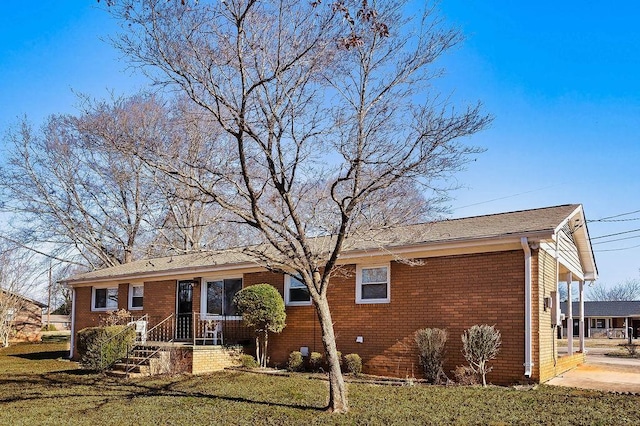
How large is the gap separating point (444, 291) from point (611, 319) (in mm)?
51718

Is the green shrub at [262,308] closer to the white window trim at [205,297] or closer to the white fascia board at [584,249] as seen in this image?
the white window trim at [205,297]

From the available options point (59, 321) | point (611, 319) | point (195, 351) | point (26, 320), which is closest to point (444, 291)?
point (195, 351)

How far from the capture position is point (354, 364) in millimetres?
14070

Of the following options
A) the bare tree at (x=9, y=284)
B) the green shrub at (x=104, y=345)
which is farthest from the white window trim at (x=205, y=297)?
the bare tree at (x=9, y=284)

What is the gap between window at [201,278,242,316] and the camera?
18328 millimetres

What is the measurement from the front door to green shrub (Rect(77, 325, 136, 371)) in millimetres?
3110

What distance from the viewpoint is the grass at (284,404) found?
9.09 meters

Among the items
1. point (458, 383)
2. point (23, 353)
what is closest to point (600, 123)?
point (458, 383)

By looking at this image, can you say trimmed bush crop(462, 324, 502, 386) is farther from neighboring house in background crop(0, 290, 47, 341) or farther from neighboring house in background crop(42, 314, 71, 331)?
neighboring house in background crop(42, 314, 71, 331)

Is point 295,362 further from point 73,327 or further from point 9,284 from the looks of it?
point 9,284

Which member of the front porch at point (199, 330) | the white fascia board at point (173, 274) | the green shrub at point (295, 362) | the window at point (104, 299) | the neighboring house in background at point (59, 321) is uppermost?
the white fascia board at point (173, 274)

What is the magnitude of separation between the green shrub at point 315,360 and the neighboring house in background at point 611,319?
4233 cm

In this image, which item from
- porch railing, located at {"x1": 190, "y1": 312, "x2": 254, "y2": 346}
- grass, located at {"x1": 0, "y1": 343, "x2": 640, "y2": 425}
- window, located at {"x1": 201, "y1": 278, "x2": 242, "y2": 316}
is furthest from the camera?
window, located at {"x1": 201, "y1": 278, "x2": 242, "y2": 316}

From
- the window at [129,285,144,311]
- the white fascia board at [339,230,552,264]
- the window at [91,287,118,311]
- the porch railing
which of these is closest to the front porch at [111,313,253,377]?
the porch railing
